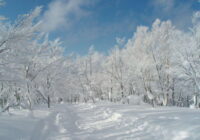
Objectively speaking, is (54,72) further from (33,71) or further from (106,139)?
(106,139)

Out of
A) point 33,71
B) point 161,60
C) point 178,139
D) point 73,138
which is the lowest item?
point 73,138

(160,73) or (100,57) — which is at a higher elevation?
(100,57)

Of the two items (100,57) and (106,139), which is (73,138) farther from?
(100,57)

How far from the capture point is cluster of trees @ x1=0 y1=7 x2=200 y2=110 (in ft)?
28.1

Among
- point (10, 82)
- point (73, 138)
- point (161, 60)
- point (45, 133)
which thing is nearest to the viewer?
point (73, 138)

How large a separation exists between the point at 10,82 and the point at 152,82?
1817 centimetres

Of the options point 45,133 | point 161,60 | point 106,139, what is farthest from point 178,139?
point 161,60

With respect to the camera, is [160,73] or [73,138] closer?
[73,138]

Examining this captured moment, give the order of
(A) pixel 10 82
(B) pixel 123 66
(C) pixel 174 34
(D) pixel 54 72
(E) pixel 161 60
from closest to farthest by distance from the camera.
→ (A) pixel 10 82, (C) pixel 174 34, (E) pixel 161 60, (D) pixel 54 72, (B) pixel 123 66

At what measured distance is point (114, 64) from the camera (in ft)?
90.6

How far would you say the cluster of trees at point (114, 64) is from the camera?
337 inches

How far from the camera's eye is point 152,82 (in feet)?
71.6

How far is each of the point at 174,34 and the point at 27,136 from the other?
16061mm

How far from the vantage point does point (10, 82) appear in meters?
8.33
